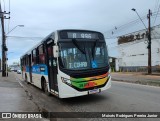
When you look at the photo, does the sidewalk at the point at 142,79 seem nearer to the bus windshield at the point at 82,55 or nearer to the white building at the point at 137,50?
the bus windshield at the point at 82,55

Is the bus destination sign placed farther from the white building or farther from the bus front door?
the white building

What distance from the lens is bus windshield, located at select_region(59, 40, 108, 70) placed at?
1041 cm

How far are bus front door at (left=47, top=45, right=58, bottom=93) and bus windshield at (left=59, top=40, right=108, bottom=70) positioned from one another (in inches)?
28.7

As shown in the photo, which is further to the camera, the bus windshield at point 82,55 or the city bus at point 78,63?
the bus windshield at point 82,55

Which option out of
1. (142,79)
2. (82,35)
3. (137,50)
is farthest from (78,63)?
(137,50)

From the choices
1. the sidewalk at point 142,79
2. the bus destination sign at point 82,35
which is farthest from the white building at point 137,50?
the bus destination sign at point 82,35

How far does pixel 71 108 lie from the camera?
33.0 feet

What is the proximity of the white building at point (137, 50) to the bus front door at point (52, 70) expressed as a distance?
37035mm

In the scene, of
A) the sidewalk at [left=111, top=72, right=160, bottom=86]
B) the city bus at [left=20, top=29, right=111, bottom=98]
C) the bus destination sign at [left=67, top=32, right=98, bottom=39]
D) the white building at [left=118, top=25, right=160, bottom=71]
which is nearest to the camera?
the city bus at [left=20, top=29, right=111, bottom=98]

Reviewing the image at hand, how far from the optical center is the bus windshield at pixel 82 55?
34.1 feet

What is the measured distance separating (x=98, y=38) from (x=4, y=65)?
2894 centimetres

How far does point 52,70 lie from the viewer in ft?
37.8

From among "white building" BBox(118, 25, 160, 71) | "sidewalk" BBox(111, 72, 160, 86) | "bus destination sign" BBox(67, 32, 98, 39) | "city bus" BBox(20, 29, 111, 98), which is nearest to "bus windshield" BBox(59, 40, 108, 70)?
"city bus" BBox(20, 29, 111, 98)

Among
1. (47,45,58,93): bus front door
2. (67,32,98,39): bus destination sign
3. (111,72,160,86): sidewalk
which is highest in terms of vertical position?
(67,32,98,39): bus destination sign
